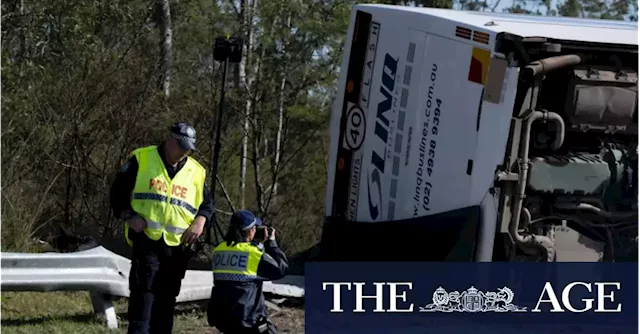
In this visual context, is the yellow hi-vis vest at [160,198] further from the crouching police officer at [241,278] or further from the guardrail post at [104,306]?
the guardrail post at [104,306]

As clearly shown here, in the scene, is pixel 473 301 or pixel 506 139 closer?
pixel 506 139

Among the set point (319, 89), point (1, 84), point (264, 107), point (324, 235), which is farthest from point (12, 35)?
point (324, 235)

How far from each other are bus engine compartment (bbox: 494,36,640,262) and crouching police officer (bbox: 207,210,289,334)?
184 centimetres

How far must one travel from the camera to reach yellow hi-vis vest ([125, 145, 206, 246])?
6.84 meters

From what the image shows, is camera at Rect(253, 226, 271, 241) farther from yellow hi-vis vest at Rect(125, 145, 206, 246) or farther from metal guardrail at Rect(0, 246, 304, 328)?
metal guardrail at Rect(0, 246, 304, 328)

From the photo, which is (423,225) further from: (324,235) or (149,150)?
(149,150)

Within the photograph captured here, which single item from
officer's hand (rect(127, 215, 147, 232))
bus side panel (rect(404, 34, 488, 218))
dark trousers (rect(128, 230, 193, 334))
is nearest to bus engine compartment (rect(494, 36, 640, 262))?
bus side panel (rect(404, 34, 488, 218))

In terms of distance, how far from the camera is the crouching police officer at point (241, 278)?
23.2ft

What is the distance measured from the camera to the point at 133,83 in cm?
1383

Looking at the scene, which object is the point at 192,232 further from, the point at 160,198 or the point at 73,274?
the point at 73,274

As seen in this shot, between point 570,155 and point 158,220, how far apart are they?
10.3ft

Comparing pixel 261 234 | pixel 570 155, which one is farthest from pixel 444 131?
pixel 261 234

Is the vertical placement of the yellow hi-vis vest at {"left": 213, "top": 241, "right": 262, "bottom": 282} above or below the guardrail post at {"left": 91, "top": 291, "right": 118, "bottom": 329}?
above

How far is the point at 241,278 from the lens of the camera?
7.10 m
